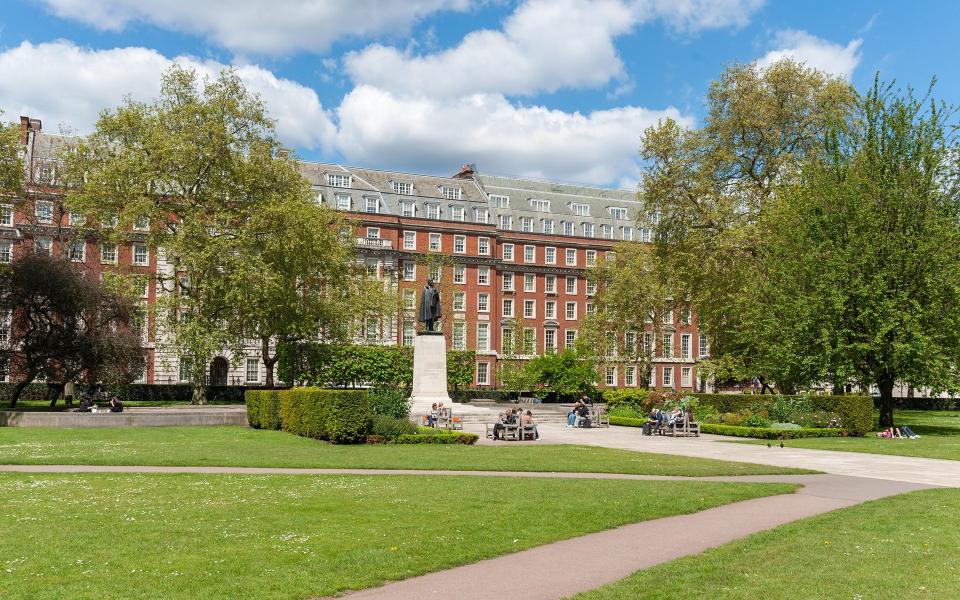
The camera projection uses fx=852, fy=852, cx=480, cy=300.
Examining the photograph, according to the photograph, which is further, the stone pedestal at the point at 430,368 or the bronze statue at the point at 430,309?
the bronze statue at the point at 430,309

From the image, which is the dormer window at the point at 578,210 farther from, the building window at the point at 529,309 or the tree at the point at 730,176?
the tree at the point at 730,176

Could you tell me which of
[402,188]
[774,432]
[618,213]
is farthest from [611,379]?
[774,432]

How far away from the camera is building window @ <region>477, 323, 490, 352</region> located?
3265 inches

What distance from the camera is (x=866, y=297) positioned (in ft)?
115

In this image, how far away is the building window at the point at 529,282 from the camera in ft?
287

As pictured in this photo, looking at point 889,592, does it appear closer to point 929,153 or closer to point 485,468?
point 485,468

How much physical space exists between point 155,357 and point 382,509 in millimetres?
61772

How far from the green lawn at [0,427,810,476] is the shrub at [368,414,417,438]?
1.58 metres

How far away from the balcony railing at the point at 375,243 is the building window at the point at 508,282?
1347 centimetres

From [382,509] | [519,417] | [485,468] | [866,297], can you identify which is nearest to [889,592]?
[382,509]

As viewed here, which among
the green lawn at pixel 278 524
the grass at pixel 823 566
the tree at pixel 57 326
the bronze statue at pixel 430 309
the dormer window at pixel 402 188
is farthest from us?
the dormer window at pixel 402 188

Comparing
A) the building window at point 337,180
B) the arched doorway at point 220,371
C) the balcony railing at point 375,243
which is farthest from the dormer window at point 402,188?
the arched doorway at point 220,371

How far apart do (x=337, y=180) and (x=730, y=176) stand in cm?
4263

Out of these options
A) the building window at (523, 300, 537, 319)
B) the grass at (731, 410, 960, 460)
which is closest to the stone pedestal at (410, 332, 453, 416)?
the grass at (731, 410, 960, 460)
